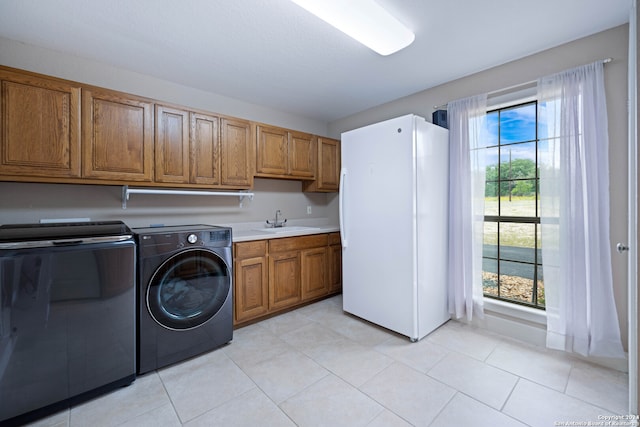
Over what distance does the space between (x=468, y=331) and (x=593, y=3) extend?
2581 mm

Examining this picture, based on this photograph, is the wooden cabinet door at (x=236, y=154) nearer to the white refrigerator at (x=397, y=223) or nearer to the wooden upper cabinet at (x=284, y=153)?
the wooden upper cabinet at (x=284, y=153)

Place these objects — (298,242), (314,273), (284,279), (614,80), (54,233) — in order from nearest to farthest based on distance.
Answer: (54,233) → (614,80) → (284,279) → (298,242) → (314,273)

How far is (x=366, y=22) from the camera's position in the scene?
1.77 metres

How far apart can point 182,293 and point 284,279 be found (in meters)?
1.07

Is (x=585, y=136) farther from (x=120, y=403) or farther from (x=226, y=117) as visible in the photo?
(x=120, y=403)

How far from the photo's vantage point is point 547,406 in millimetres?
1634

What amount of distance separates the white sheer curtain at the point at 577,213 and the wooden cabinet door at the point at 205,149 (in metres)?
2.82

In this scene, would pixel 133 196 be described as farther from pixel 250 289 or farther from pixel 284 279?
pixel 284 279

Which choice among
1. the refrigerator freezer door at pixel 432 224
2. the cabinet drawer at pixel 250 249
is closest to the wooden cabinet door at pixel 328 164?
the cabinet drawer at pixel 250 249

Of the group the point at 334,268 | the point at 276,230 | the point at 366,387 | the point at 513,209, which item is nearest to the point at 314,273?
the point at 334,268

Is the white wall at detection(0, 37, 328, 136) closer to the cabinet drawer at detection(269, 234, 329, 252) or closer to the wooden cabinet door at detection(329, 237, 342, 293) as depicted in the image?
the cabinet drawer at detection(269, 234, 329, 252)

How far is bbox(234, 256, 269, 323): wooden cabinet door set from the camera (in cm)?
261

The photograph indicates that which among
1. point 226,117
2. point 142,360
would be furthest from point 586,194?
point 142,360

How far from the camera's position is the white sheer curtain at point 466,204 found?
A: 2533 mm
